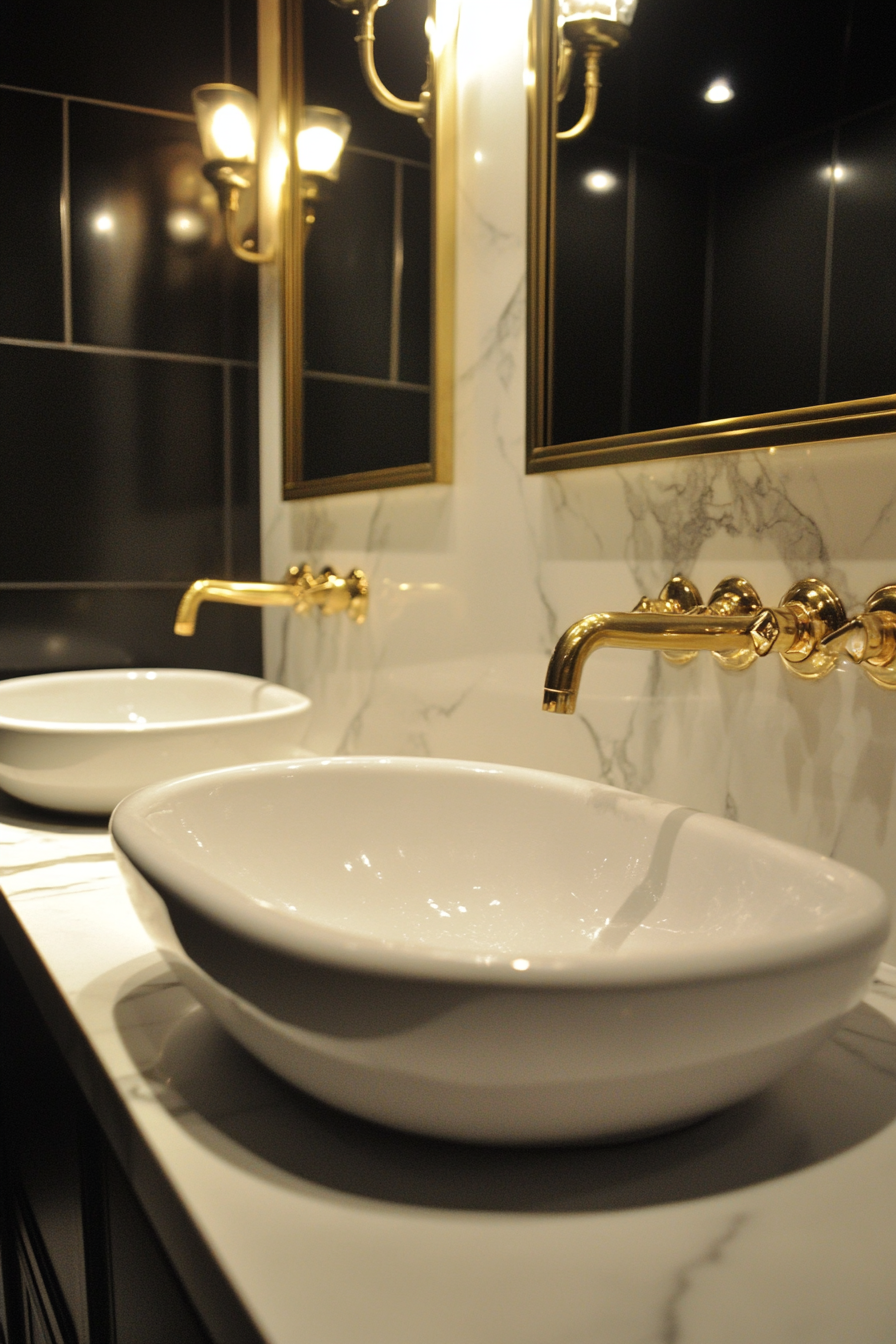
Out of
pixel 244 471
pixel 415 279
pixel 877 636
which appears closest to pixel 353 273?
pixel 415 279

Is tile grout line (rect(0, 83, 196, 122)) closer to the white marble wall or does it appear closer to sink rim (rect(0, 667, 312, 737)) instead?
the white marble wall

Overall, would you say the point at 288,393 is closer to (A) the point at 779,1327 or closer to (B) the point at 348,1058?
(B) the point at 348,1058

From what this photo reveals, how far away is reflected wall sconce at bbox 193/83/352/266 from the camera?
137cm

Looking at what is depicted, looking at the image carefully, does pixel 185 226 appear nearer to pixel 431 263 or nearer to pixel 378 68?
pixel 378 68

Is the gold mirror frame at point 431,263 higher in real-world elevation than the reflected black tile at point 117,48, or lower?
lower

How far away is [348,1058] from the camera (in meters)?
0.41

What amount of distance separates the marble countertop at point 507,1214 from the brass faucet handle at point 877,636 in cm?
23

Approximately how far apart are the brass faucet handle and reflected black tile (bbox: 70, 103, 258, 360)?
1.29m

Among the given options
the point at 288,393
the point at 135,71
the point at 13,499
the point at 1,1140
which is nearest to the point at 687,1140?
the point at 1,1140

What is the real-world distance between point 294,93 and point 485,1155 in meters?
1.47

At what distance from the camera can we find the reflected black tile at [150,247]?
5.01ft

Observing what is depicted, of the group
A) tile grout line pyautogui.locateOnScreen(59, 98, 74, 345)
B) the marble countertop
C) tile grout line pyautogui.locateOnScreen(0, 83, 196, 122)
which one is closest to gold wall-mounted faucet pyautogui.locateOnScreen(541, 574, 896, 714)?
the marble countertop

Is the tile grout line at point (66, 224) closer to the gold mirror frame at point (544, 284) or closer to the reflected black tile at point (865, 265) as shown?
the gold mirror frame at point (544, 284)

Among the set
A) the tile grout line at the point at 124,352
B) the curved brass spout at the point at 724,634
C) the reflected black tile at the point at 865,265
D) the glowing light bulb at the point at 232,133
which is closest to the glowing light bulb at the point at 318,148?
the glowing light bulb at the point at 232,133
